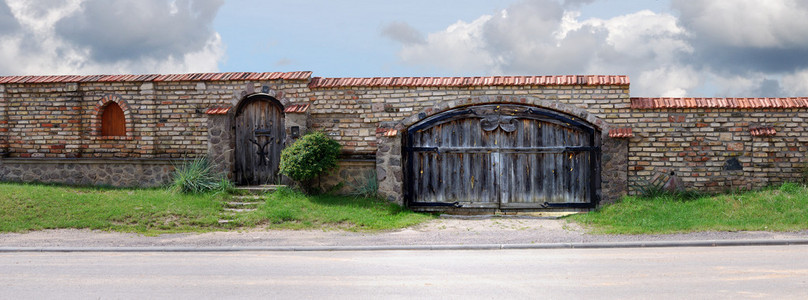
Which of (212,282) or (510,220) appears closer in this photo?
(212,282)

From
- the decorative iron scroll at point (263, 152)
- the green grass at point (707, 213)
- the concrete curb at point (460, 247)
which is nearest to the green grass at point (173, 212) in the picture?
the decorative iron scroll at point (263, 152)

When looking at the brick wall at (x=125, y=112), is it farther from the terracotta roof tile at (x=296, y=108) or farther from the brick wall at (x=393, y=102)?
the brick wall at (x=393, y=102)

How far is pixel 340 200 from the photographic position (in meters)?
13.2

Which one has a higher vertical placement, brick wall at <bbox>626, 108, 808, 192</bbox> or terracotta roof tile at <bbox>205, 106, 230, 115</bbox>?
terracotta roof tile at <bbox>205, 106, 230, 115</bbox>

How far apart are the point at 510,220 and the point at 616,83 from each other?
3.63m

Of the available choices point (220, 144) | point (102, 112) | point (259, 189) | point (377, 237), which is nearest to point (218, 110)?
point (220, 144)

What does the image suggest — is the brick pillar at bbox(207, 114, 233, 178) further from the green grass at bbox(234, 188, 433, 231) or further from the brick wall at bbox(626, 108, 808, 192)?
the brick wall at bbox(626, 108, 808, 192)

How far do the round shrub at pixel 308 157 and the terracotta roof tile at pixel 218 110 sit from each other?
1.84 m

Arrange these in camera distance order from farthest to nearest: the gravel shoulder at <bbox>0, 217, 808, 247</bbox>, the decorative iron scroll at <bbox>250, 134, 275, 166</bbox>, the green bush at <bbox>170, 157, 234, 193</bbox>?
the decorative iron scroll at <bbox>250, 134, 275, 166</bbox>, the green bush at <bbox>170, 157, 234, 193</bbox>, the gravel shoulder at <bbox>0, 217, 808, 247</bbox>

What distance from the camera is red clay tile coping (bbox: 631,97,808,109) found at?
12.7 m

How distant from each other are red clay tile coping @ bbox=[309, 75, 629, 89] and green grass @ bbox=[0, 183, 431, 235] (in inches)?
102

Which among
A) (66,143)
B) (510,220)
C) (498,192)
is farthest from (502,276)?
(66,143)

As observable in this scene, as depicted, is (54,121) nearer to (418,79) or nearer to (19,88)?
(19,88)

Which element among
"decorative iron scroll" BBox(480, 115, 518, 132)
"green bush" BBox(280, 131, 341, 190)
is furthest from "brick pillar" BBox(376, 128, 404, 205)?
"decorative iron scroll" BBox(480, 115, 518, 132)
